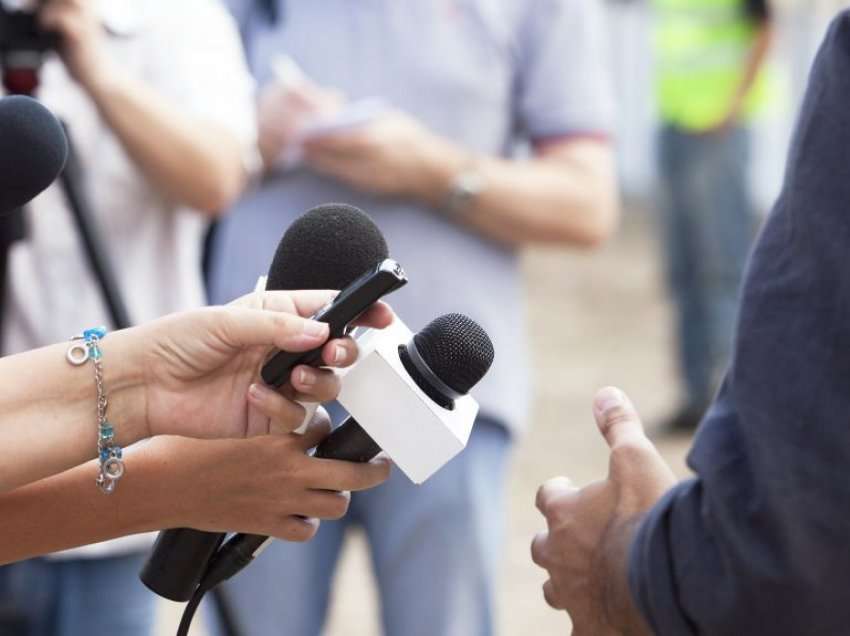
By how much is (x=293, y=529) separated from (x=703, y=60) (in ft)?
13.8

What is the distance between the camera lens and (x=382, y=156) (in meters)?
2.50

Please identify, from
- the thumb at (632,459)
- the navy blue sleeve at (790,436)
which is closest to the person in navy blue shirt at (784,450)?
the navy blue sleeve at (790,436)

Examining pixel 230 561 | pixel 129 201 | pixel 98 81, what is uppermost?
pixel 98 81

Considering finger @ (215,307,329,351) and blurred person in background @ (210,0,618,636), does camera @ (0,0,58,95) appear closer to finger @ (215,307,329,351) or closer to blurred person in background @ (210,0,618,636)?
blurred person in background @ (210,0,618,636)

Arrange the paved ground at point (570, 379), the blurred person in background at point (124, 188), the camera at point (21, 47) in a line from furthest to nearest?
the paved ground at point (570, 379) < the blurred person in background at point (124, 188) < the camera at point (21, 47)

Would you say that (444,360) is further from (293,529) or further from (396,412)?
(293,529)

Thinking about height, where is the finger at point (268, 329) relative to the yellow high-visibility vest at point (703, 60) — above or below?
above

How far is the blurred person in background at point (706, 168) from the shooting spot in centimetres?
546

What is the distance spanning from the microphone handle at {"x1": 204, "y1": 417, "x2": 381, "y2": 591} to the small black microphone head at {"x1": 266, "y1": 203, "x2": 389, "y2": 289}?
15 centimetres

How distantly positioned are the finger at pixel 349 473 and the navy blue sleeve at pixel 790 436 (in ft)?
1.13

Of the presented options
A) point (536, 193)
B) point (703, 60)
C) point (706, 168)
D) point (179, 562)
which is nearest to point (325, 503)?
point (179, 562)

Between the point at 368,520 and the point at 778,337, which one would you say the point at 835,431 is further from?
the point at 368,520

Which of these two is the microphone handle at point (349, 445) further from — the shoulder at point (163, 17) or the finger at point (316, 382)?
the shoulder at point (163, 17)

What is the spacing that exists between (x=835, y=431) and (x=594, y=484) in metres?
0.39
